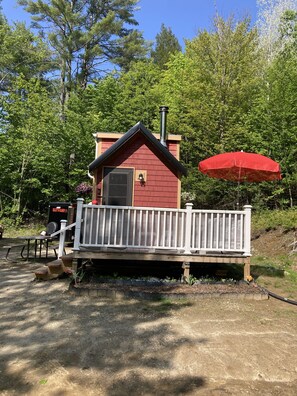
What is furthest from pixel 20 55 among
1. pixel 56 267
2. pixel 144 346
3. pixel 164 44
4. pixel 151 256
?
pixel 144 346

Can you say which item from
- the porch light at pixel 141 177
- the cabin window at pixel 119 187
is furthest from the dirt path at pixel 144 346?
the porch light at pixel 141 177

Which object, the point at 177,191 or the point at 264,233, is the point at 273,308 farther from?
the point at 264,233

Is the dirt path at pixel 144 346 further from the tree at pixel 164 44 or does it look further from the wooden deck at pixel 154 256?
the tree at pixel 164 44

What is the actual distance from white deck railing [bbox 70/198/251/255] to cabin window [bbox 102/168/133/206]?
7.80 ft

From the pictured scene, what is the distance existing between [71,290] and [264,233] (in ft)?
27.2

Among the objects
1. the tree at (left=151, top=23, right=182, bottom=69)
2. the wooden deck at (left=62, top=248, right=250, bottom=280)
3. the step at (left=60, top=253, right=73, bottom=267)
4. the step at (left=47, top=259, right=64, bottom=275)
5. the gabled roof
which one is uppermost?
the tree at (left=151, top=23, right=182, bottom=69)

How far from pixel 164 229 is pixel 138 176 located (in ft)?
8.84

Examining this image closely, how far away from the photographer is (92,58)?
Result: 75.5 feet

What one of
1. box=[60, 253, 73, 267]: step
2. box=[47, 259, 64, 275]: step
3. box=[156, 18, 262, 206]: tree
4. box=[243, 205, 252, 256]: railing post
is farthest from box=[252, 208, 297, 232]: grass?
box=[47, 259, 64, 275]: step

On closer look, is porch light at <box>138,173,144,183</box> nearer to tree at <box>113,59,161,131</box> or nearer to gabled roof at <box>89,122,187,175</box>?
gabled roof at <box>89,122,187,175</box>

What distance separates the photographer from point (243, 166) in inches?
281

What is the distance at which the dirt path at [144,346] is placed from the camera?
2.89m

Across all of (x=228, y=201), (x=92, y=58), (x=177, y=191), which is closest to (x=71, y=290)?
(x=177, y=191)

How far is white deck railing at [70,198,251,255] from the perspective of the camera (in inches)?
244
